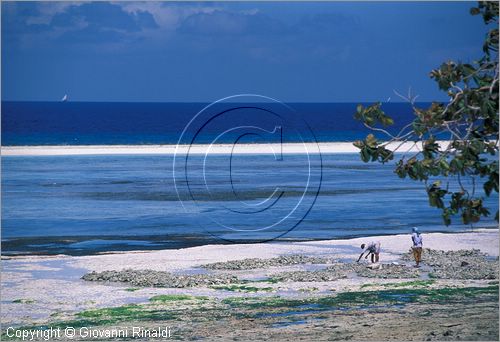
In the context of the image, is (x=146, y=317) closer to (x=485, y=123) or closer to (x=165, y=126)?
(x=485, y=123)

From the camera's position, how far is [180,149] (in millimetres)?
78250

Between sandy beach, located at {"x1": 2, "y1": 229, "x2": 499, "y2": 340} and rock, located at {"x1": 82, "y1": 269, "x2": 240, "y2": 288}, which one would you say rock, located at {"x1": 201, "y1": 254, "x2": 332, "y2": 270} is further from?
rock, located at {"x1": 82, "y1": 269, "x2": 240, "y2": 288}

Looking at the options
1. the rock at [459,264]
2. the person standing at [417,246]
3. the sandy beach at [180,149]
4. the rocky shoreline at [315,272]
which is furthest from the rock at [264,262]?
the sandy beach at [180,149]

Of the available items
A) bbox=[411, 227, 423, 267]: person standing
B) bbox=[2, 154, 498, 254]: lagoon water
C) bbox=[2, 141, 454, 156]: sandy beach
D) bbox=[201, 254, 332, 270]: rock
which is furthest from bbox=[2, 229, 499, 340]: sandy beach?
bbox=[2, 141, 454, 156]: sandy beach

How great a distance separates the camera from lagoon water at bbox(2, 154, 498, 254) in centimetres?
2939

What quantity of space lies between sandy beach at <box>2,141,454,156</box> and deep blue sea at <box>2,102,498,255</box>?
16.9ft

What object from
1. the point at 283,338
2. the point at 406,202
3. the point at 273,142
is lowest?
the point at 283,338

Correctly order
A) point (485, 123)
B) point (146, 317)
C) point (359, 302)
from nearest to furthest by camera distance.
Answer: point (485, 123) < point (146, 317) < point (359, 302)

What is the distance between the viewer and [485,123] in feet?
37.9

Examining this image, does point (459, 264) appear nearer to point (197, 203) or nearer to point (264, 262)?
point (264, 262)

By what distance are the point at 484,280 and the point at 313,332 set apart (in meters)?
6.73

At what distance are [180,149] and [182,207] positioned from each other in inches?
1612

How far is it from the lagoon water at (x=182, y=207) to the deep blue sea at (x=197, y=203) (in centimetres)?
4

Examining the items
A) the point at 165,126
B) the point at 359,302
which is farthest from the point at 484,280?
the point at 165,126
